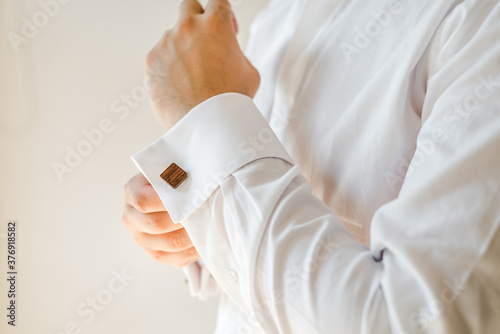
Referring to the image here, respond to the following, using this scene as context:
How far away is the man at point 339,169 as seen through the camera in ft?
1.25

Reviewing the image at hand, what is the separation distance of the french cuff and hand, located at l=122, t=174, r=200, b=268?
81 millimetres

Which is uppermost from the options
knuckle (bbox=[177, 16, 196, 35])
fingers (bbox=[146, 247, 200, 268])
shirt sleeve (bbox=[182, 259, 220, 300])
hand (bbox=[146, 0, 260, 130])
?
knuckle (bbox=[177, 16, 196, 35])

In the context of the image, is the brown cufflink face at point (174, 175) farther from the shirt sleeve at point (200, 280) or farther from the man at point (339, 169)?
the shirt sleeve at point (200, 280)

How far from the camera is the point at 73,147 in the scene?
95 centimetres

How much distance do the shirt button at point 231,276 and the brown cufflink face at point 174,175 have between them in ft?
0.40

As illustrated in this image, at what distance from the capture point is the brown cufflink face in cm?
53

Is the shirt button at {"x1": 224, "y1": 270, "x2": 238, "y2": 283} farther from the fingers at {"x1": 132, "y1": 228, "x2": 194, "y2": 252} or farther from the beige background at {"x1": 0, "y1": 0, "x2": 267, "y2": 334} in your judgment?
the beige background at {"x1": 0, "y1": 0, "x2": 267, "y2": 334}

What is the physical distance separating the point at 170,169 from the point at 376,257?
0.86 feet

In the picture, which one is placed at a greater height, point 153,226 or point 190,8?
point 190,8

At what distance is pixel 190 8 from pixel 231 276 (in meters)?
0.45

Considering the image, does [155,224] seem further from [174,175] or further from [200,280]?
[200,280]

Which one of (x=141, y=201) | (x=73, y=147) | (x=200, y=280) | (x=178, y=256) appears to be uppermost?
(x=73, y=147)

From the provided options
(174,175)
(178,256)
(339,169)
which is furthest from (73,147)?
(339,169)

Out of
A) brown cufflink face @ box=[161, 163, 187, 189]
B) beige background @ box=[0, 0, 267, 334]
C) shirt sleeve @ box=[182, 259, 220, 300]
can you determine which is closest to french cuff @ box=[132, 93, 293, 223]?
brown cufflink face @ box=[161, 163, 187, 189]
